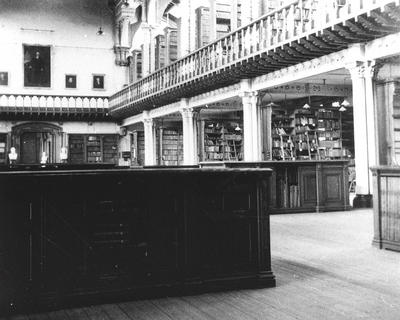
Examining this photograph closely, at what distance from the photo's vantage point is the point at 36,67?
859 inches

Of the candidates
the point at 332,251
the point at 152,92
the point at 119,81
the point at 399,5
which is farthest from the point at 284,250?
the point at 119,81

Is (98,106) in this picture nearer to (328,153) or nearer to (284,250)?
(328,153)

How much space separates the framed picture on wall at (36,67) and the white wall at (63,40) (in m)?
0.19

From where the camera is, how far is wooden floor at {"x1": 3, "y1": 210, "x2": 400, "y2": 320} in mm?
3006

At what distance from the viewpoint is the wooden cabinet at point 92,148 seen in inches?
870

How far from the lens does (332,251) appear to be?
5.17 metres

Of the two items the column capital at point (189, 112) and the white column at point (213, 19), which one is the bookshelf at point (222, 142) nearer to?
the column capital at point (189, 112)

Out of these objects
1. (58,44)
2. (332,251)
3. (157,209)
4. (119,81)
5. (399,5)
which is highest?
(58,44)

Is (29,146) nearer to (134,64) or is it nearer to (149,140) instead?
(134,64)

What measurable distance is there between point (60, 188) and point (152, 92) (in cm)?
1310

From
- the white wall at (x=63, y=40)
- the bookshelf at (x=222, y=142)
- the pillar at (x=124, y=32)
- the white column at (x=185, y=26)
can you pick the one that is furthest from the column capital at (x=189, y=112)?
the white wall at (x=63, y=40)

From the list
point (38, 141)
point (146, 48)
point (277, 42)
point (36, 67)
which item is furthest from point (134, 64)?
point (277, 42)

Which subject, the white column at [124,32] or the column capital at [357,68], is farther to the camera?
the white column at [124,32]

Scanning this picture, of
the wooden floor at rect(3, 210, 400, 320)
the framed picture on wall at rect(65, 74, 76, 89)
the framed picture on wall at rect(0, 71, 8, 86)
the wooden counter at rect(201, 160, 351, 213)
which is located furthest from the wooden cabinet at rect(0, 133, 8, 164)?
the wooden floor at rect(3, 210, 400, 320)
